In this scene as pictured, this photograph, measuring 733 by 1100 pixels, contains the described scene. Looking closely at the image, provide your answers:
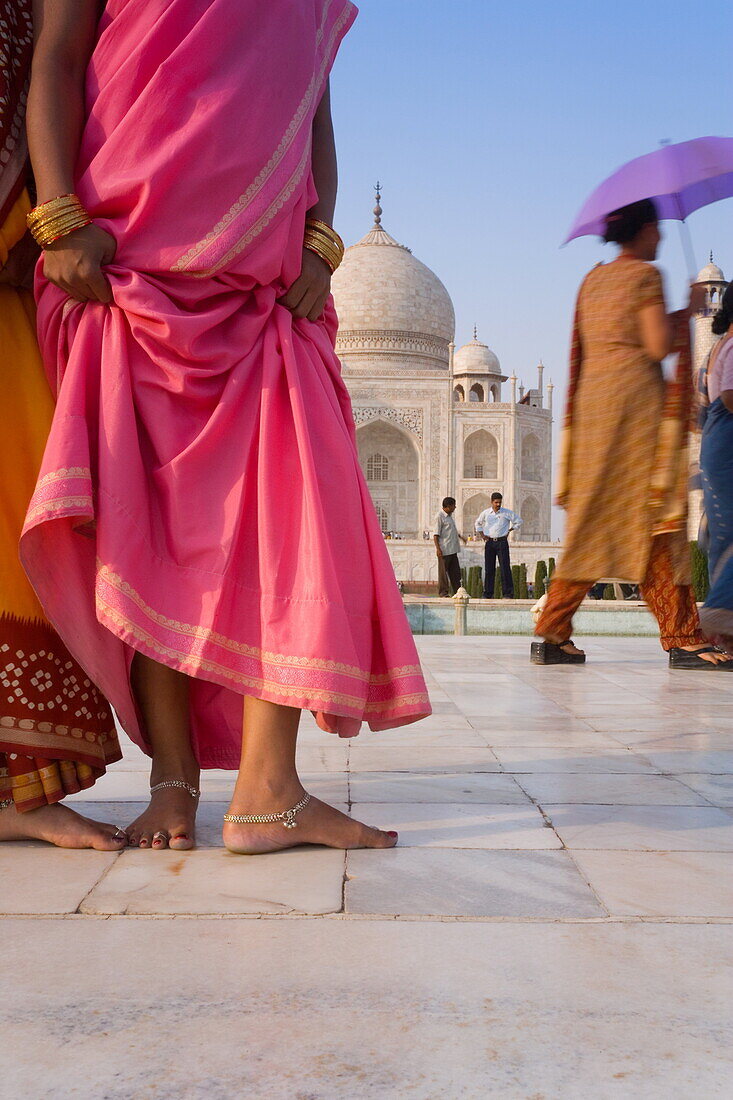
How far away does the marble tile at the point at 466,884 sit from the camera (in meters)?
1.03

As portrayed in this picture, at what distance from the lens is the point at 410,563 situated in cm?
2006

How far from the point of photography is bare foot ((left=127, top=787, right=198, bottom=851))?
127 centimetres

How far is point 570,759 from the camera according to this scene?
192 centimetres

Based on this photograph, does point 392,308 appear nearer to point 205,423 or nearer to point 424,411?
point 424,411

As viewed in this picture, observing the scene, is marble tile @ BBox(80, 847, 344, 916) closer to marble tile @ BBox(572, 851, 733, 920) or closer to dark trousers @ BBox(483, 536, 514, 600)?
marble tile @ BBox(572, 851, 733, 920)

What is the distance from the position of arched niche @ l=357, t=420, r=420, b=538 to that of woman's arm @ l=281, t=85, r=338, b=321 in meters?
23.4

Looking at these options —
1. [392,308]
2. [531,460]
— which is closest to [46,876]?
[531,460]

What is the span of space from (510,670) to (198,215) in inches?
106

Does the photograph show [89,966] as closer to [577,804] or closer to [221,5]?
[577,804]

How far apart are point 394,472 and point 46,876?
24.2 meters

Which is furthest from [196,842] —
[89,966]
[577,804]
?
[577,804]

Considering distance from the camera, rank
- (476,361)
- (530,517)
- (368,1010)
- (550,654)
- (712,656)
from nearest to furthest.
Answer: (368,1010) < (712,656) < (550,654) < (530,517) < (476,361)

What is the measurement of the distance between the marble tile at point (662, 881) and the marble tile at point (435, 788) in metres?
0.32

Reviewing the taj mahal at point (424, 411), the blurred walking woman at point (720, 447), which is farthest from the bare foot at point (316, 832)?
the taj mahal at point (424, 411)
